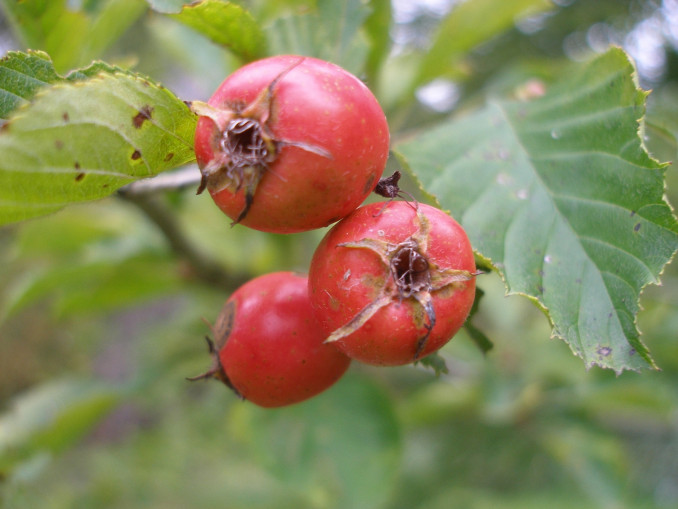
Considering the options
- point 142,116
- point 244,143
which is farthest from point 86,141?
point 244,143

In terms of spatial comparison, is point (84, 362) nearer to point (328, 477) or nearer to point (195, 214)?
point (195, 214)

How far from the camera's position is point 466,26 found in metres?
1.94

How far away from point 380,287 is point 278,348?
0.32 metres

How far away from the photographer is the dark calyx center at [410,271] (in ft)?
2.53

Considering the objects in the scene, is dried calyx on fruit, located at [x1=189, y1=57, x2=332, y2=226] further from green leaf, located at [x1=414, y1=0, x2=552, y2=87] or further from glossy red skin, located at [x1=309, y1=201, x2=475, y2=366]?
green leaf, located at [x1=414, y1=0, x2=552, y2=87]

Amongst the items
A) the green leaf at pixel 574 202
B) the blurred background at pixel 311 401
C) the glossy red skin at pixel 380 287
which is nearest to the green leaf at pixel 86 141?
the glossy red skin at pixel 380 287

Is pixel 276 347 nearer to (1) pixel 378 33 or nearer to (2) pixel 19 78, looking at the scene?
(2) pixel 19 78

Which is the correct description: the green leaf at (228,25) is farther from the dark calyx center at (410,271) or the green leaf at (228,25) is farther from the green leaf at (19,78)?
the dark calyx center at (410,271)

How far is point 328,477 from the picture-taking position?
214 cm

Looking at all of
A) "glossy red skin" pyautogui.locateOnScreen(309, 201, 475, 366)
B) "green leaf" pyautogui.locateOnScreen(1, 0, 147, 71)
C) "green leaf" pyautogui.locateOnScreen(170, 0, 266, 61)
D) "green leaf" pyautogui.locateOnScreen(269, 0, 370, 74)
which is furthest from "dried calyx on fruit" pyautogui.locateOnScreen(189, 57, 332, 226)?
"green leaf" pyautogui.locateOnScreen(1, 0, 147, 71)

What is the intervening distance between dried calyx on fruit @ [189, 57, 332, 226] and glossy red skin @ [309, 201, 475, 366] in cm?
13

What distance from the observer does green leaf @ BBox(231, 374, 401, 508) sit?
2.08 m

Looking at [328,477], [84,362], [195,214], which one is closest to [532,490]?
[328,477]

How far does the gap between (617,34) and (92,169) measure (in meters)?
4.64
